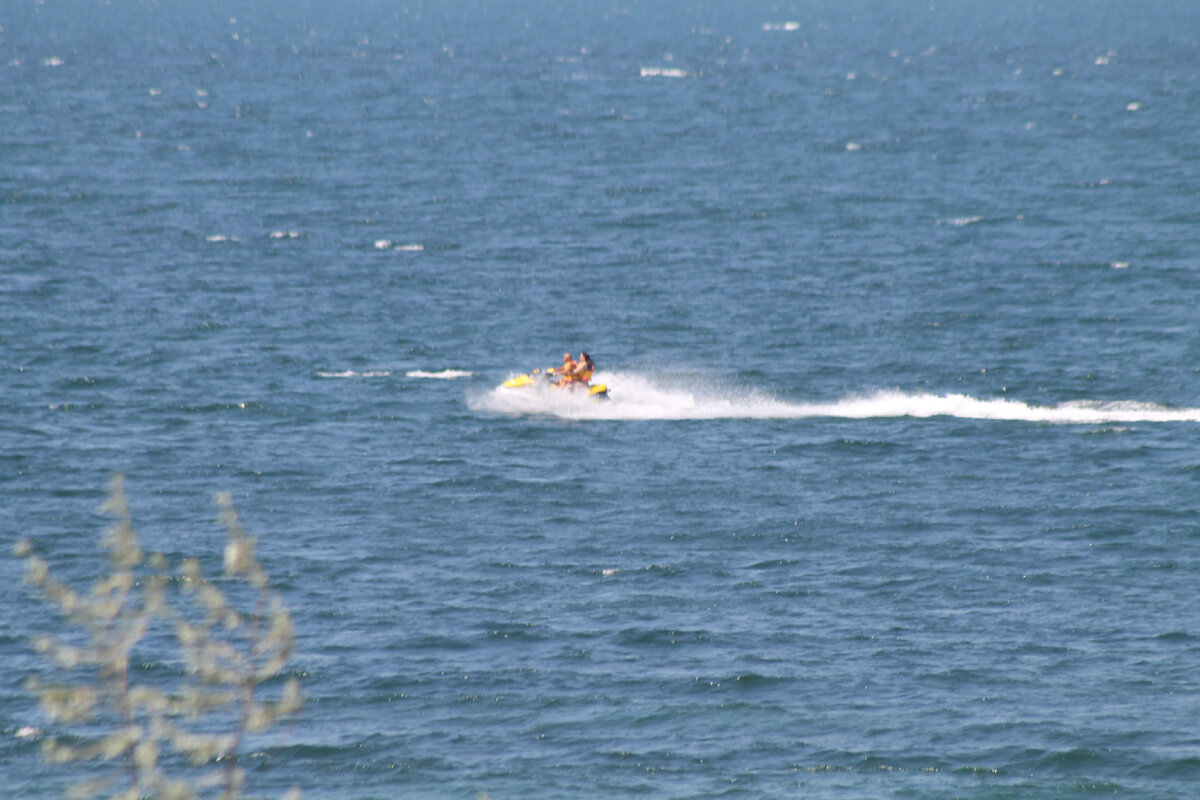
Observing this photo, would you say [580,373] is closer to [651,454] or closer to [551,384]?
[551,384]

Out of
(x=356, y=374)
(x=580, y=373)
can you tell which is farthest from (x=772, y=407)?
(x=356, y=374)

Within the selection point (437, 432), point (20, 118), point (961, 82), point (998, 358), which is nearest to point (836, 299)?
point (998, 358)

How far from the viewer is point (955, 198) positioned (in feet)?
350

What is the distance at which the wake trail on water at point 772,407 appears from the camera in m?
59.9

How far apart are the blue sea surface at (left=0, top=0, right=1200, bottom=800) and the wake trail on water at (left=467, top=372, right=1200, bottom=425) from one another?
209 millimetres

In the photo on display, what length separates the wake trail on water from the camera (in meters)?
59.9

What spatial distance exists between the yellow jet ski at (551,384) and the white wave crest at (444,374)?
14.5 ft

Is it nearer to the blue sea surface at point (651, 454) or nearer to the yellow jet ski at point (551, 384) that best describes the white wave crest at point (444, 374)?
the blue sea surface at point (651, 454)

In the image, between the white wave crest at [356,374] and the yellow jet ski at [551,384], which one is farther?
the white wave crest at [356,374]

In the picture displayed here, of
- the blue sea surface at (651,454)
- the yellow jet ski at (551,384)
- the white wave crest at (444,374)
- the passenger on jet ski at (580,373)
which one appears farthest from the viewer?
the white wave crest at (444,374)

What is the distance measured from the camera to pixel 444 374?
217 feet

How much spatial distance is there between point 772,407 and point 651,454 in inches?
304

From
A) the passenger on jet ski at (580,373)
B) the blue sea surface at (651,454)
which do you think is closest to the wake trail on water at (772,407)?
the blue sea surface at (651,454)

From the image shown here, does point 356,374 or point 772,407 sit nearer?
point 772,407
